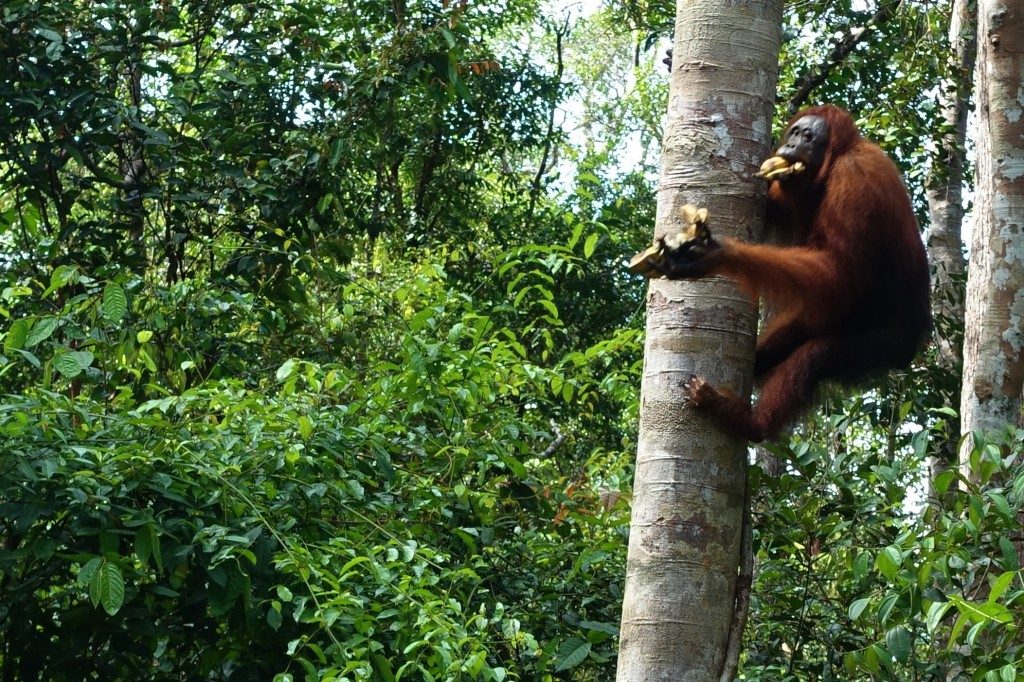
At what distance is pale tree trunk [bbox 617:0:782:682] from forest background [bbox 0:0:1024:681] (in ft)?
1.31

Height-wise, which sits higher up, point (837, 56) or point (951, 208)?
point (837, 56)

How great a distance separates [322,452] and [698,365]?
1.55 m

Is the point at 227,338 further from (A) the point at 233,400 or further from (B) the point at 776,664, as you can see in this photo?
(B) the point at 776,664

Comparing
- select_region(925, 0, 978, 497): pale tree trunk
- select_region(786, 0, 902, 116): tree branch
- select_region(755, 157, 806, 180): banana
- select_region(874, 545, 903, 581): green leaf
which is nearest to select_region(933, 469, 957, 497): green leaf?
select_region(874, 545, 903, 581): green leaf

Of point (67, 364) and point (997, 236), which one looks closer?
point (67, 364)

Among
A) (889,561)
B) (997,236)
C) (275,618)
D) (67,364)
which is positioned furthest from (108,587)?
(997,236)

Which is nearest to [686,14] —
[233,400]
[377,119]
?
[233,400]

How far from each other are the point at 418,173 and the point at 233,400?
567cm

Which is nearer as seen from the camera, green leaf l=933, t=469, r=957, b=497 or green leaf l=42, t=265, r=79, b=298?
green leaf l=933, t=469, r=957, b=497

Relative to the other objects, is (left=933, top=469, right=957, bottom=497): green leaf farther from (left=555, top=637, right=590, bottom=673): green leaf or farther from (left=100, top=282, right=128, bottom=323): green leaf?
(left=100, top=282, right=128, bottom=323): green leaf

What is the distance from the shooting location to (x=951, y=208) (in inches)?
304

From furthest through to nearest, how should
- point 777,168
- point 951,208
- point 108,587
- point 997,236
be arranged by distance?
point 951,208
point 997,236
point 777,168
point 108,587

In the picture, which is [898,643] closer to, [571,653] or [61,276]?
[571,653]

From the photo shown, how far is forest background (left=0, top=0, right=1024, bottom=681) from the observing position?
2982 mm
